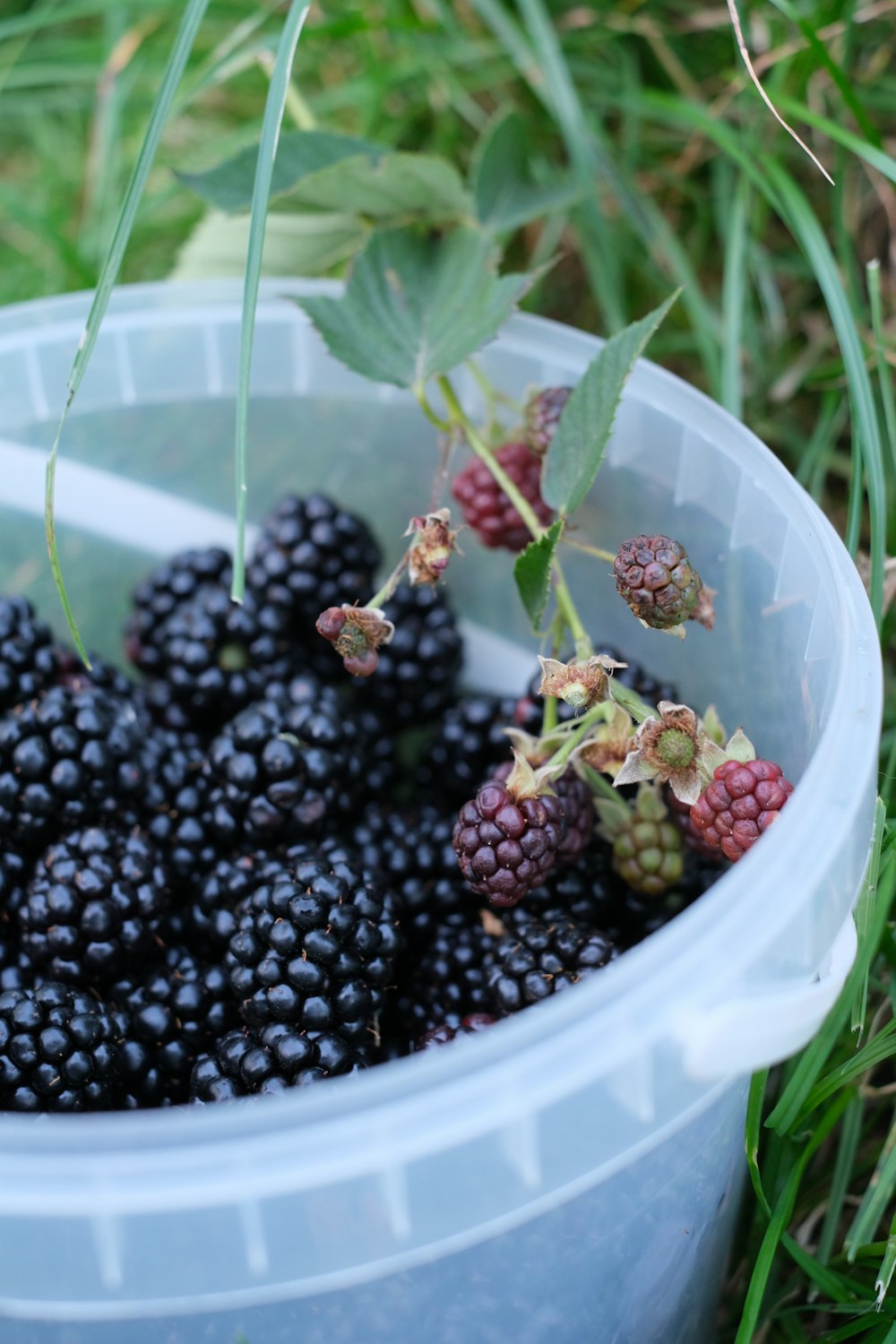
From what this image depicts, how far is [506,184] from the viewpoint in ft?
4.85

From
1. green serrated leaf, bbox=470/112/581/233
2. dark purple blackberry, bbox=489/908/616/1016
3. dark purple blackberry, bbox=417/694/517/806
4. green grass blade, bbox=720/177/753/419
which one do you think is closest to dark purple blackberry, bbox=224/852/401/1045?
dark purple blackberry, bbox=489/908/616/1016

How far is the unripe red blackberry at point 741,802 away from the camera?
3.11 feet

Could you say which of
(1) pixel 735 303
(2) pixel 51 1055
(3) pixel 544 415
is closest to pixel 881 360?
(1) pixel 735 303

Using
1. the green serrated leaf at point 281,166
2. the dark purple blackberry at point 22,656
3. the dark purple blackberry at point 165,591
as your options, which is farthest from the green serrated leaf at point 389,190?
the dark purple blackberry at point 22,656

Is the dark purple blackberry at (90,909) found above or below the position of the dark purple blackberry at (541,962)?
above

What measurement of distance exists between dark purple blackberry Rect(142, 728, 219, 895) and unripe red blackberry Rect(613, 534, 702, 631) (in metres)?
0.52

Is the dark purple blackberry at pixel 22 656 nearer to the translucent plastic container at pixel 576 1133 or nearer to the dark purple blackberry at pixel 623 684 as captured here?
the dark purple blackberry at pixel 623 684

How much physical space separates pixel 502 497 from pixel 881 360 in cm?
42

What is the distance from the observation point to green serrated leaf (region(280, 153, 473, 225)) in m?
1.32

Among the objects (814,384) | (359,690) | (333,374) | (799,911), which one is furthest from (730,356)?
(799,911)

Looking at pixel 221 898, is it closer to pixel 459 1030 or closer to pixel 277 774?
pixel 277 774

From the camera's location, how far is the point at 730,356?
1.42m

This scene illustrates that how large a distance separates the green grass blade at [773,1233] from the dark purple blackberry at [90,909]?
1.97 ft

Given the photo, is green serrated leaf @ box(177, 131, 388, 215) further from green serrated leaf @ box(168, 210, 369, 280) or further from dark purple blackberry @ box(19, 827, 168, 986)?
dark purple blackberry @ box(19, 827, 168, 986)
